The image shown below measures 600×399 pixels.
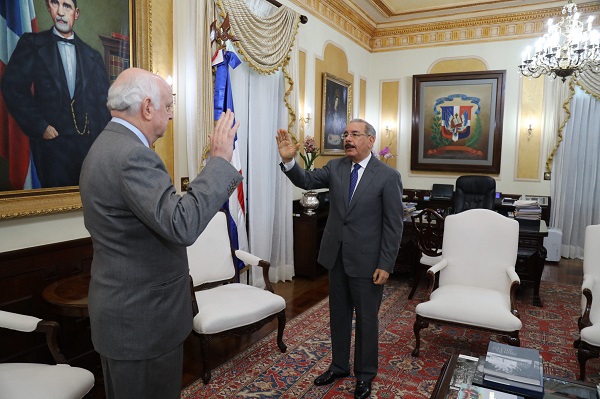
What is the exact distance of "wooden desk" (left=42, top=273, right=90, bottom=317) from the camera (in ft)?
7.65

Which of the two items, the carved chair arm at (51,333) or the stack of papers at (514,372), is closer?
the stack of papers at (514,372)

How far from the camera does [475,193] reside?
5.91 metres

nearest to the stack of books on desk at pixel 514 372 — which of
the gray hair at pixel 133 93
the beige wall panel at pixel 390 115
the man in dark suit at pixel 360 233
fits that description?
the man in dark suit at pixel 360 233

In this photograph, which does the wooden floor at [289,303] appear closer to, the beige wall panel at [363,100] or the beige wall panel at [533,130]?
the beige wall panel at [533,130]

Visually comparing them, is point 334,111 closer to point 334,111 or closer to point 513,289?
point 334,111

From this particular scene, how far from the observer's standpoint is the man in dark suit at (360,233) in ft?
8.41

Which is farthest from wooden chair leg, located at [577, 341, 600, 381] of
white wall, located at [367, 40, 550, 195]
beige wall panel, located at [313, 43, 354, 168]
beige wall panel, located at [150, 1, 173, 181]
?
white wall, located at [367, 40, 550, 195]

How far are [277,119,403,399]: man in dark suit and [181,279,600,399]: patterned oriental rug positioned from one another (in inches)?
9.1

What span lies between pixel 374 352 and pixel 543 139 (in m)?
5.42

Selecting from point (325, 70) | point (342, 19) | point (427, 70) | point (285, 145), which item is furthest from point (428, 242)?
point (427, 70)

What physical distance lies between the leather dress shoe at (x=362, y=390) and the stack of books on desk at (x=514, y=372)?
75cm

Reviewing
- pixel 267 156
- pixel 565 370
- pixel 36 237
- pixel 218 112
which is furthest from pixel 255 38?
pixel 565 370

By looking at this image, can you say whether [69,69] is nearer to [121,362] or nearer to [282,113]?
[121,362]

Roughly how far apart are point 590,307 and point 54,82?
3.73m
